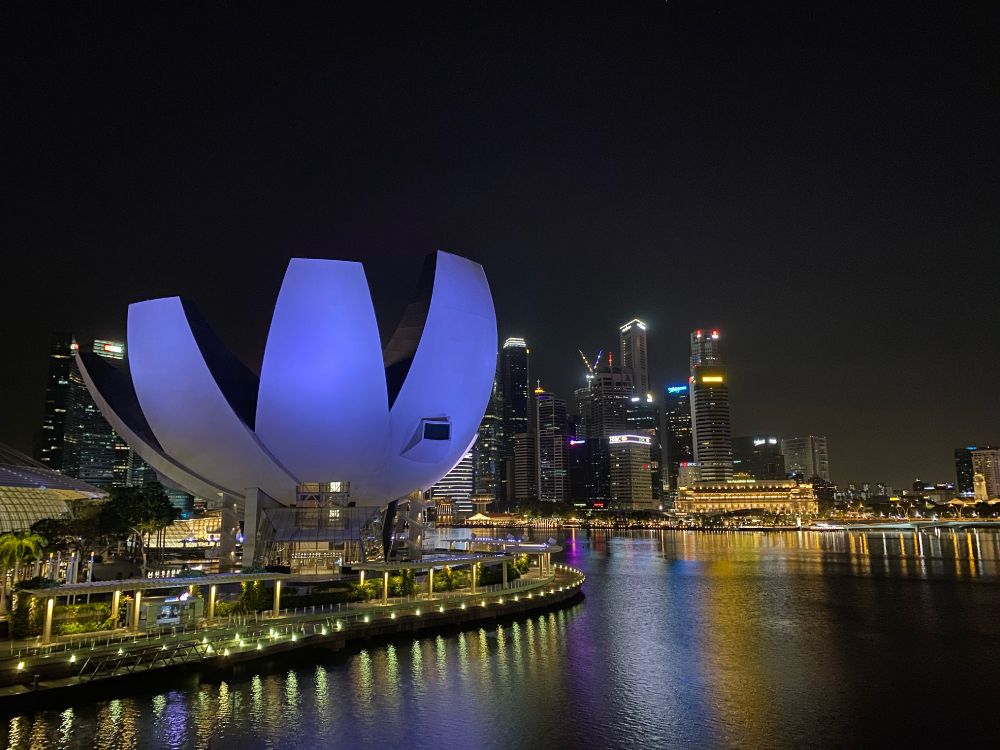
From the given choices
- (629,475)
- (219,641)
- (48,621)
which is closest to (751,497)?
(629,475)

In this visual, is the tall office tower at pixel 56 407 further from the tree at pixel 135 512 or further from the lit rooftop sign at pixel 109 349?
the tree at pixel 135 512

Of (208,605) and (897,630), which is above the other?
(208,605)

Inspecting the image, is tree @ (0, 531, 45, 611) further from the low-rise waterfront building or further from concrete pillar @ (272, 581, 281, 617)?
the low-rise waterfront building

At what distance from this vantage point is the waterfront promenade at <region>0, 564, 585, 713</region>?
15727mm

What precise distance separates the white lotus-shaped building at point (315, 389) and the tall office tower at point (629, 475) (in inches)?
6485

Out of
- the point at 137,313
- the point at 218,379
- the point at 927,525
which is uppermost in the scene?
the point at 137,313

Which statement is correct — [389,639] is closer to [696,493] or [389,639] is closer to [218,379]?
[218,379]

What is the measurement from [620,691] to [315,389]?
15.3 meters

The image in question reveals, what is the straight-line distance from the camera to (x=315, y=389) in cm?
2728

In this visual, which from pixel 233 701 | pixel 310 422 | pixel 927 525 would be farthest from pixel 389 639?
pixel 927 525

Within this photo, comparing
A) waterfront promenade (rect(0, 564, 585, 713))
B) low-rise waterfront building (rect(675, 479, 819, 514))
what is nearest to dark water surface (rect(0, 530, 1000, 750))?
waterfront promenade (rect(0, 564, 585, 713))

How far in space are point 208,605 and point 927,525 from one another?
150458 millimetres

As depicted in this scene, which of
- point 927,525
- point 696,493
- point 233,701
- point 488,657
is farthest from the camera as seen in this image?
point 696,493

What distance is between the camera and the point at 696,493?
168 metres
